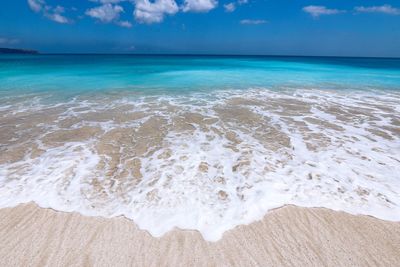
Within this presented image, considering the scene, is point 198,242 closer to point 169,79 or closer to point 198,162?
point 198,162

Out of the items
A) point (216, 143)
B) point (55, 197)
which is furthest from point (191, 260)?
point (216, 143)

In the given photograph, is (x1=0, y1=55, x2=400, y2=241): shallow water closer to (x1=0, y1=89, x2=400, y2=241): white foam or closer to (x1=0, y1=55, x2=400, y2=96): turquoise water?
(x1=0, y1=89, x2=400, y2=241): white foam

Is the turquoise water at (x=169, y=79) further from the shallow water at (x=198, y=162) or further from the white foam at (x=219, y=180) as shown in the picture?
the white foam at (x=219, y=180)

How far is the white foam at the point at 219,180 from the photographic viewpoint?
3.99 metres

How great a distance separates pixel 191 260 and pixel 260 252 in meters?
0.96

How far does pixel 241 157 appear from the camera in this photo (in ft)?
19.3

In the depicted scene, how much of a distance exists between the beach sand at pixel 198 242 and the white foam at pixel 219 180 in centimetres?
20

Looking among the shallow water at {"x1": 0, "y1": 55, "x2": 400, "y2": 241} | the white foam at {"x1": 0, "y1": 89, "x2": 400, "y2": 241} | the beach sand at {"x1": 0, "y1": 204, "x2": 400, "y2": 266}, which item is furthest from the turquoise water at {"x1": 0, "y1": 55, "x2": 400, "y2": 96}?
the beach sand at {"x1": 0, "y1": 204, "x2": 400, "y2": 266}

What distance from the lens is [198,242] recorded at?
3.41 metres

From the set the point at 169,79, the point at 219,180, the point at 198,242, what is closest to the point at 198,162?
the point at 219,180

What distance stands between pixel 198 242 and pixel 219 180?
1684 mm

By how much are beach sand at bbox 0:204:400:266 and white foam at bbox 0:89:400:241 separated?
201mm

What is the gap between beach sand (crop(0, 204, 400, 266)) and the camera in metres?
3.12

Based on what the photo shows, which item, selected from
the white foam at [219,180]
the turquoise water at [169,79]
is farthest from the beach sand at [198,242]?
the turquoise water at [169,79]
